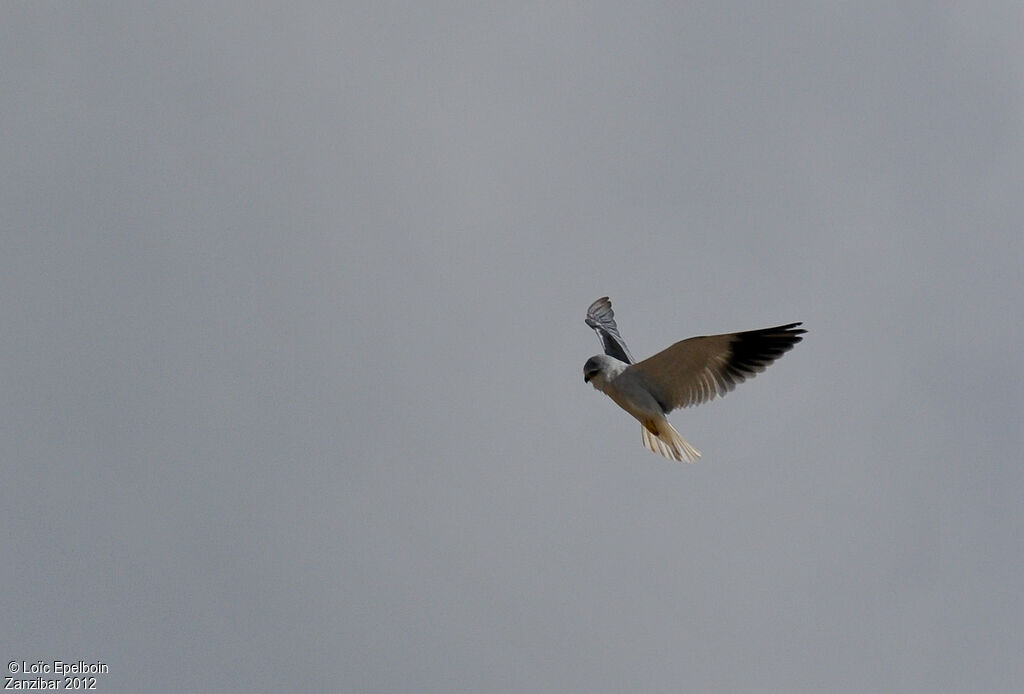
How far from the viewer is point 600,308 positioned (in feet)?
70.6

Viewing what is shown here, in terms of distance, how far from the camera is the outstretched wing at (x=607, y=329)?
1973cm

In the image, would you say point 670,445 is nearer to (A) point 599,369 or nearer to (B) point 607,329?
(A) point 599,369

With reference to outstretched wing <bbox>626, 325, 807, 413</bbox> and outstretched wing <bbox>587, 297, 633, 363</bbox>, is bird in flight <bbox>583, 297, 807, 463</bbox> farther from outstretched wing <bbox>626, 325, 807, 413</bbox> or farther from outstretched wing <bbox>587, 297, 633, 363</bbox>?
outstretched wing <bbox>587, 297, 633, 363</bbox>

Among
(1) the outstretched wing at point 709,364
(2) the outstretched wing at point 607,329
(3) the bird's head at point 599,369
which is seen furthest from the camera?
(2) the outstretched wing at point 607,329

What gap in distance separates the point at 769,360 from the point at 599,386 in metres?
2.02

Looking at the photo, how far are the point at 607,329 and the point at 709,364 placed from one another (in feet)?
10.9

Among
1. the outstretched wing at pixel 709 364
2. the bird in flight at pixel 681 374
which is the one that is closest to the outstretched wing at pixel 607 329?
the bird in flight at pixel 681 374

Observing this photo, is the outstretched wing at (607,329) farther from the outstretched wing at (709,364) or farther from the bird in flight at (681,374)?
the outstretched wing at (709,364)

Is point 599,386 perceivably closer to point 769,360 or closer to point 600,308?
point 769,360

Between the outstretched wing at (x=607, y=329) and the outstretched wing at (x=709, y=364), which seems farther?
the outstretched wing at (x=607, y=329)

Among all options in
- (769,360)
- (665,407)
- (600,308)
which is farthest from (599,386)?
(600,308)

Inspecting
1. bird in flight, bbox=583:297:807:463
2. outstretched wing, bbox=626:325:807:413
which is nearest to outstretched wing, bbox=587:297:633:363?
bird in flight, bbox=583:297:807:463

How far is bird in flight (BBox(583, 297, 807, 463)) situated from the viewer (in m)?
17.4

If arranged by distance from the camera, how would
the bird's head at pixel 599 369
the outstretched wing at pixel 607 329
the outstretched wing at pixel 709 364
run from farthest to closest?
the outstretched wing at pixel 607 329 < the bird's head at pixel 599 369 < the outstretched wing at pixel 709 364
